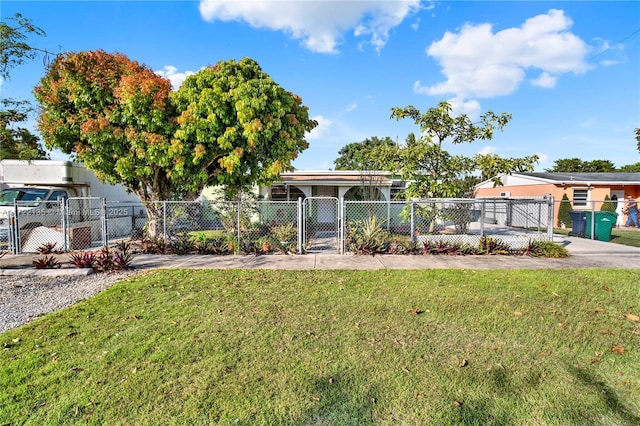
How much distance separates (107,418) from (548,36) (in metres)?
14.4

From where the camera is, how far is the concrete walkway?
7520 mm

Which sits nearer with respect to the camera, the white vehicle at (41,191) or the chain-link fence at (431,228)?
the chain-link fence at (431,228)

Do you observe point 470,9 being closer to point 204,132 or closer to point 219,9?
point 219,9

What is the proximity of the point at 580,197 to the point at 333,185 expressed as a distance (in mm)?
14912

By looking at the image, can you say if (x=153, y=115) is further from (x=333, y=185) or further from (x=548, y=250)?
(x=548, y=250)

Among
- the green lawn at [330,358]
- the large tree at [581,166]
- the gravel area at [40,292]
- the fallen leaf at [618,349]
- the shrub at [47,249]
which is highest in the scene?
the large tree at [581,166]

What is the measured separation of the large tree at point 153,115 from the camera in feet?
29.3

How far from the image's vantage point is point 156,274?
22.2 ft

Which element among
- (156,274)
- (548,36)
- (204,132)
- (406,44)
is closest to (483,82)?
(548,36)

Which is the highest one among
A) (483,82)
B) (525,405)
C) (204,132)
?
(483,82)

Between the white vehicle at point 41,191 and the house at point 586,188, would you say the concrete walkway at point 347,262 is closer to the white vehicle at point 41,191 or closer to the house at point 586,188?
the white vehicle at point 41,191

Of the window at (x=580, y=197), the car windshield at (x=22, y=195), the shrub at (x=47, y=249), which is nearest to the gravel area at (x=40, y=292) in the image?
the shrub at (x=47, y=249)

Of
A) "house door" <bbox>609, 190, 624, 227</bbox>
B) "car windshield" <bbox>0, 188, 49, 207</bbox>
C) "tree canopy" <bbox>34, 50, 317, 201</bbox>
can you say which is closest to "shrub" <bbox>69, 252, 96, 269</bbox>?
"tree canopy" <bbox>34, 50, 317, 201</bbox>

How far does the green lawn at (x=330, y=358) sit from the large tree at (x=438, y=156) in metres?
5.98
